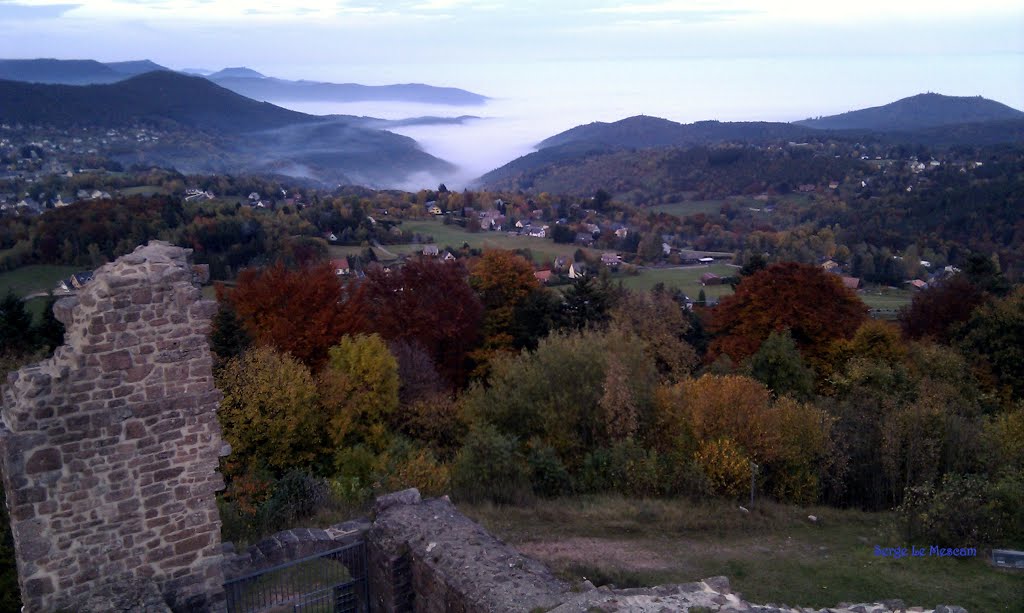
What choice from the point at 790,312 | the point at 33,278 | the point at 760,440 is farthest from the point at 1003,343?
the point at 33,278

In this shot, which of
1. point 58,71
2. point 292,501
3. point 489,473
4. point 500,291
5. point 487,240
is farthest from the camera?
point 58,71

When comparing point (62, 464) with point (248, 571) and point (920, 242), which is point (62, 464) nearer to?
point (248, 571)

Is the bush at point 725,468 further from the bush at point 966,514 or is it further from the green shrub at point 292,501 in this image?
the green shrub at point 292,501

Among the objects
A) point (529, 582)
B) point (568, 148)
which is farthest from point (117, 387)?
point (568, 148)

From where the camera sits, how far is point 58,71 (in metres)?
165

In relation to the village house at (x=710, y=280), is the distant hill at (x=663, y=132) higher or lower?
higher

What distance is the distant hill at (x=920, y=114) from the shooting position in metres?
157

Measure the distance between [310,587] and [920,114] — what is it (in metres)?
192

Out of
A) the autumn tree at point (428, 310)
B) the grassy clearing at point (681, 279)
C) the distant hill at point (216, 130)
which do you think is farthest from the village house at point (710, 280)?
the distant hill at point (216, 130)

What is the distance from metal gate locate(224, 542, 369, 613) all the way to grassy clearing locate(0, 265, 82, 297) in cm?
3306

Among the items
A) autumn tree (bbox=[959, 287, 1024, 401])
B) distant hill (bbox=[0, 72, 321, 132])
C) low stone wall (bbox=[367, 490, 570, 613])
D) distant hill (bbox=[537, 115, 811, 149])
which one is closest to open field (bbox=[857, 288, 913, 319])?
autumn tree (bbox=[959, 287, 1024, 401])

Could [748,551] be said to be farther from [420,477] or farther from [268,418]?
[268,418]

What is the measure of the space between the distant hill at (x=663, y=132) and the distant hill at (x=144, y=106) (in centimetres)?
5750

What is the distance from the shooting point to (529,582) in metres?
7.35
